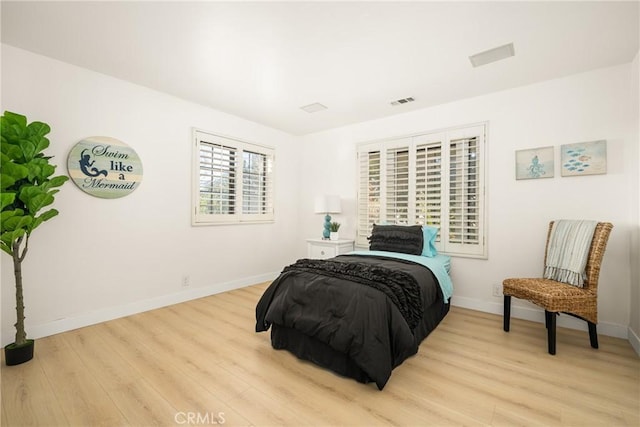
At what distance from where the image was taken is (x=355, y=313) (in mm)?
2072

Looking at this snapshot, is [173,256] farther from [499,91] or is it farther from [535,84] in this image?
[535,84]

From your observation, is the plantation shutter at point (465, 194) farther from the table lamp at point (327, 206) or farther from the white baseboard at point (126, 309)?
the white baseboard at point (126, 309)

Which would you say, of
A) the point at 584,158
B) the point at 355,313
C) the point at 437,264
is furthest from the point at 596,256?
the point at 355,313

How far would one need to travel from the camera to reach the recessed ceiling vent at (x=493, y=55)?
99.8 inches

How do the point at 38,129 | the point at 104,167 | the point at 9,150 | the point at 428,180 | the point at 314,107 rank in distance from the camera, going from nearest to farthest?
the point at 9,150 < the point at 38,129 < the point at 104,167 < the point at 428,180 < the point at 314,107

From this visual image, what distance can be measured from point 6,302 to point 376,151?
176 inches

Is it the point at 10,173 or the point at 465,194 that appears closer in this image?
the point at 10,173

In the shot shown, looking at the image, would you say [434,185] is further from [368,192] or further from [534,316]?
[534,316]

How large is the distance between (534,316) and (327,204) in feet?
9.61

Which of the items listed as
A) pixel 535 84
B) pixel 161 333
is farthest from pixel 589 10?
pixel 161 333

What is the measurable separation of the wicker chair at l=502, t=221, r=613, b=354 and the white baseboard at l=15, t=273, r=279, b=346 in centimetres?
364

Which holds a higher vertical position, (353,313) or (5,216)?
(5,216)

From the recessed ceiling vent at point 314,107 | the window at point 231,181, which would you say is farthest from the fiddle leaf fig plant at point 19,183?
the recessed ceiling vent at point 314,107

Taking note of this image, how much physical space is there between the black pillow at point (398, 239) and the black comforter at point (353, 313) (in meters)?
0.64
